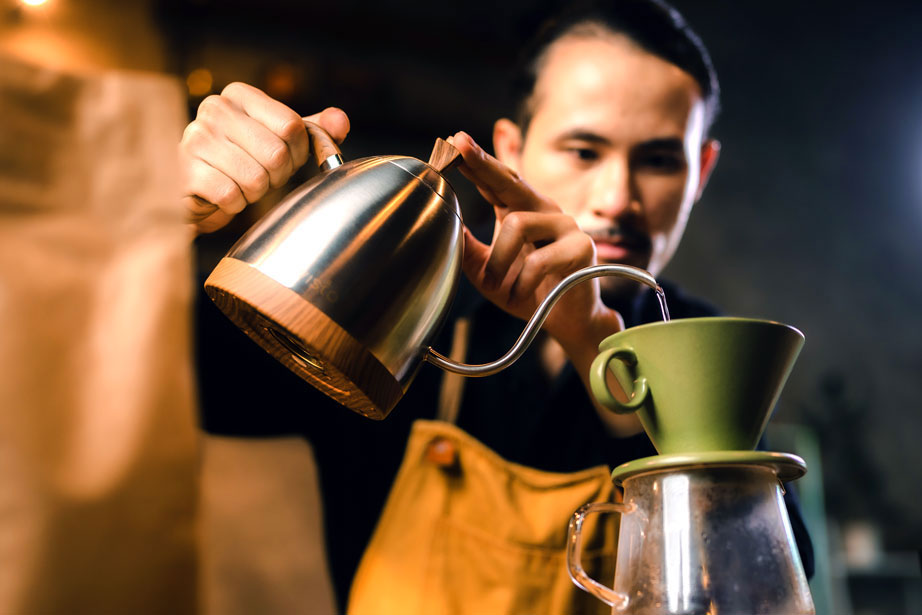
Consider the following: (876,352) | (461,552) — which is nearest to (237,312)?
(461,552)

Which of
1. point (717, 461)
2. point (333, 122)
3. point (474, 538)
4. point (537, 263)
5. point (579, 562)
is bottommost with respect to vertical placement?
point (474, 538)

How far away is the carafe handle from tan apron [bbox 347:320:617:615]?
0.45 meters

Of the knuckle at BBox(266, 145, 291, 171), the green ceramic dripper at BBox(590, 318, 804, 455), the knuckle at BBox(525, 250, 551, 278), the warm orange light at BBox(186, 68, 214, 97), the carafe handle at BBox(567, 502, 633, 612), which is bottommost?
the carafe handle at BBox(567, 502, 633, 612)

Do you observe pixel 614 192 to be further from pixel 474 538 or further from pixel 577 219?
pixel 474 538

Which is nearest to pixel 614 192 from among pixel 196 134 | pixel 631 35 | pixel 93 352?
pixel 631 35

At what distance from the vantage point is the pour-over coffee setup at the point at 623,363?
1.78 feet

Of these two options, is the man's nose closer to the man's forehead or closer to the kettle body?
the man's forehead

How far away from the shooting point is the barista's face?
120cm

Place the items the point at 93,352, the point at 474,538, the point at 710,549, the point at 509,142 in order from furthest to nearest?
the point at 509,142
the point at 474,538
the point at 710,549
the point at 93,352

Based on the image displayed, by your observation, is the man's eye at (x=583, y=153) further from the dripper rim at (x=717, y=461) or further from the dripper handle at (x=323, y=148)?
the dripper rim at (x=717, y=461)

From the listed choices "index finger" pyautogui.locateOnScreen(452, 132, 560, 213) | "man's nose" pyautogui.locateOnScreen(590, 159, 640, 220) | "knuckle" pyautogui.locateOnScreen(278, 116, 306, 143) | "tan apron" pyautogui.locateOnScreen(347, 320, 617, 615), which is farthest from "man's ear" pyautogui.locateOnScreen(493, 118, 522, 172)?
"knuckle" pyautogui.locateOnScreen(278, 116, 306, 143)

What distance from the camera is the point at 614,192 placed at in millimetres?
1192

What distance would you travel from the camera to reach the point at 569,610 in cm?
103

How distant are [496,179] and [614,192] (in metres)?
0.50
